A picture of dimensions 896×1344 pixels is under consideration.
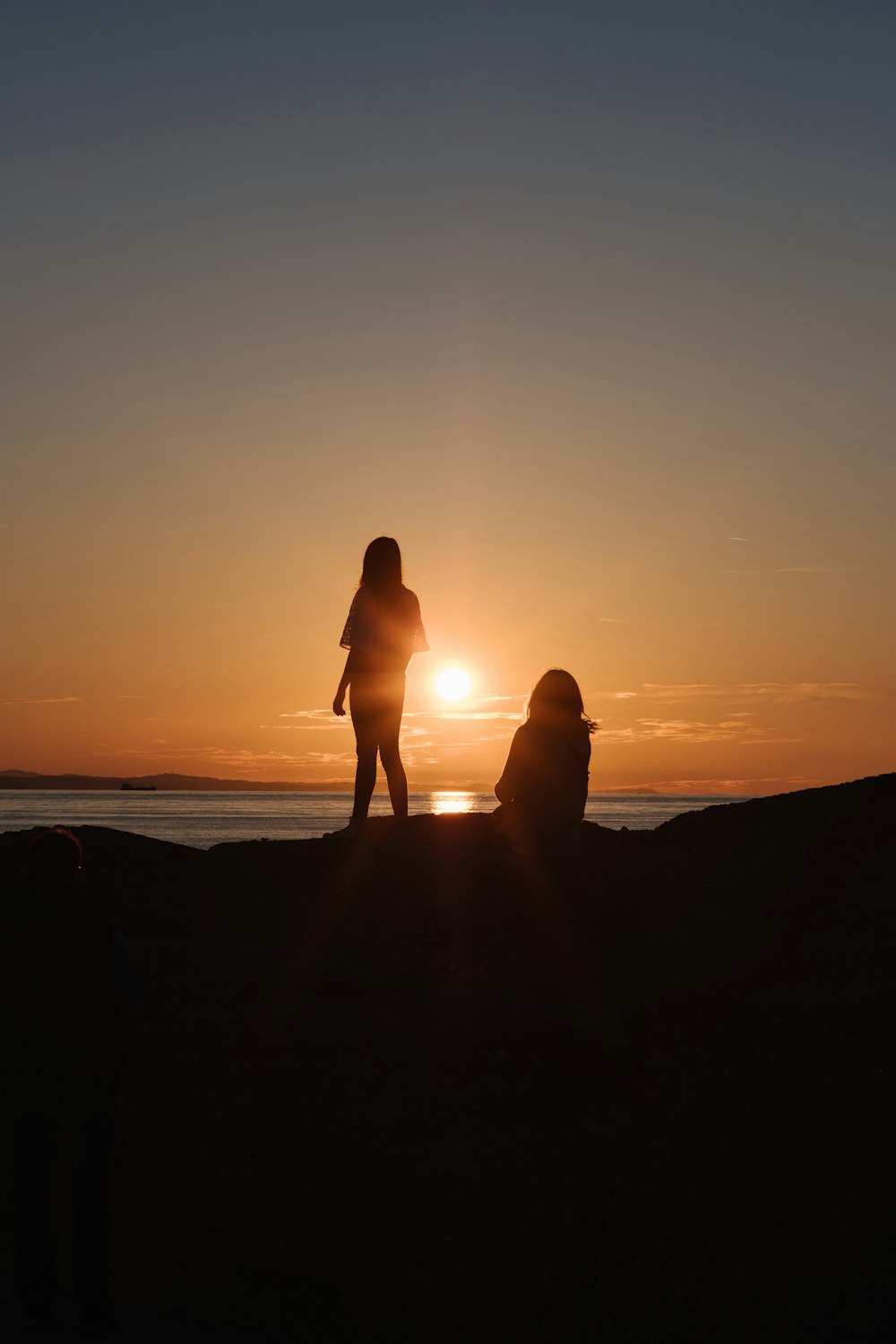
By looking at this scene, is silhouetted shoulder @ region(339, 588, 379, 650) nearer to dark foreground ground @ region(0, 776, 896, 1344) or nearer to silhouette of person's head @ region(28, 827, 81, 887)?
dark foreground ground @ region(0, 776, 896, 1344)

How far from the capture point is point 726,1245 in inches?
204

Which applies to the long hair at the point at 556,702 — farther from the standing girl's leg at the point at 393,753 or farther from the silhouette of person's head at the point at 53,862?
the silhouette of person's head at the point at 53,862

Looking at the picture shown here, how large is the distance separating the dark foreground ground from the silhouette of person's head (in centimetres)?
165

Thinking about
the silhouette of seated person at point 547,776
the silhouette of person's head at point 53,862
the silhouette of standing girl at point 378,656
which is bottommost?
the silhouette of person's head at point 53,862

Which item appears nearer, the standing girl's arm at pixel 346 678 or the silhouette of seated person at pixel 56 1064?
the silhouette of seated person at pixel 56 1064

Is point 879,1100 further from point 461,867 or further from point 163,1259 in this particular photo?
point 461,867

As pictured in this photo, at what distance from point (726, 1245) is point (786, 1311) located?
0.31 metres

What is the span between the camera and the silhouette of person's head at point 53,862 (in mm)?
5355

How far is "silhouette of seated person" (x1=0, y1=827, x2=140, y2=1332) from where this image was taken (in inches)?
206

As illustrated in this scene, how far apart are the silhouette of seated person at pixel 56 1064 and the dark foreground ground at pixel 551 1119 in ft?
1.04

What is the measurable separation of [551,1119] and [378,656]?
207 inches

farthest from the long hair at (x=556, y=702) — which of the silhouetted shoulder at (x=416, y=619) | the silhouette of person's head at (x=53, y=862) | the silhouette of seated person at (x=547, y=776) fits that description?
the silhouette of person's head at (x=53, y=862)

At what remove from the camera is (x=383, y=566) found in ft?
34.9

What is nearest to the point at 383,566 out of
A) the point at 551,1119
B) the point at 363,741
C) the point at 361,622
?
the point at 361,622
